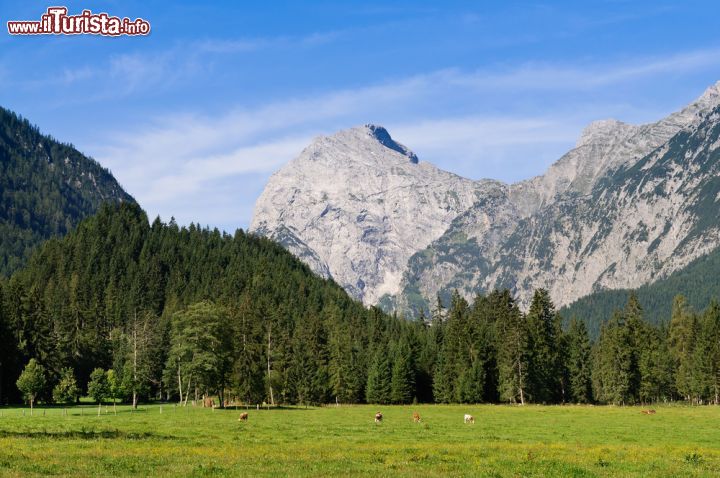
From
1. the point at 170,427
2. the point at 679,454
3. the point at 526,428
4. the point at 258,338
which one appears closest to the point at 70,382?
the point at 258,338

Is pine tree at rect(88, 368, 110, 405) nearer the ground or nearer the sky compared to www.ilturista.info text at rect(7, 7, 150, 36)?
nearer the ground

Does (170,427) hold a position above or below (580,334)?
below

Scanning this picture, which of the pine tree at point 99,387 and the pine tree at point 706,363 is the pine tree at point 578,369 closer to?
the pine tree at point 706,363

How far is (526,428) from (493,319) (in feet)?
343

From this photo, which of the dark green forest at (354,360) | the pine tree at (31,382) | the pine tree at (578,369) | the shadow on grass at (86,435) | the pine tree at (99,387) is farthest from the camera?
the pine tree at (578,369)

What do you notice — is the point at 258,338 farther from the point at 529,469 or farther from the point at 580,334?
the point at 529,469

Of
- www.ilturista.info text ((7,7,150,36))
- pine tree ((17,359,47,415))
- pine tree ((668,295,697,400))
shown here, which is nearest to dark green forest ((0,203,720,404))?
pine tree ((17,359,47,415))

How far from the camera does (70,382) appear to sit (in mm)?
123625

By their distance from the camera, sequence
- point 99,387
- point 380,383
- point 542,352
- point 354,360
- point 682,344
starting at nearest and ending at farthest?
1. point 99,387
2. point 542,352
3. point 380,383
4. point 354,360
5. point 682,344

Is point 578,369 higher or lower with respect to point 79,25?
lower

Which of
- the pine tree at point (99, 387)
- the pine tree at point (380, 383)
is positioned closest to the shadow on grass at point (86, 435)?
the pine tree at point (99, 387)

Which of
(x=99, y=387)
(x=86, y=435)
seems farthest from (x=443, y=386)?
(x=86, y=435)

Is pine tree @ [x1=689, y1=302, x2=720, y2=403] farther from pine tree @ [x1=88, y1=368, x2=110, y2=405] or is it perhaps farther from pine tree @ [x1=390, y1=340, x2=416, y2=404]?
pine tree @ [x1=88, y1=368, x2=110, y2=405]

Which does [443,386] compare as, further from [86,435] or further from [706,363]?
[86,435]
